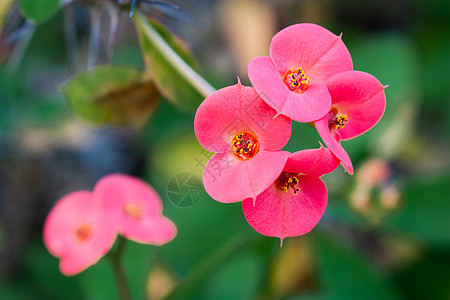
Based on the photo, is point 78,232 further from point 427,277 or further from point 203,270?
point 427,277

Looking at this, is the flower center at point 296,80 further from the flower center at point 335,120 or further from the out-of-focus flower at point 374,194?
the out-of-focus flower at point 374,194

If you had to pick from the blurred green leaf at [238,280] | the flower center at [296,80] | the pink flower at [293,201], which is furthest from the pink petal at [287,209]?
the blurred green leaf at [238,280]

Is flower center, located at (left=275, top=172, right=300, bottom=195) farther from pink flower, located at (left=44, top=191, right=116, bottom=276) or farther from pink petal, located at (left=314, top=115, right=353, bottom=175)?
pink flower, located at (left=44, top=191, right=116, bottom=276)

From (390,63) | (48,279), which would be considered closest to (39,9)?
(48,279)

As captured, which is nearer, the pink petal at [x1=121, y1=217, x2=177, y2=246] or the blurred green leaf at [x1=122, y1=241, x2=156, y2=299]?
the pink petal at [x1=121, y1=217, x2=177, y2=246]

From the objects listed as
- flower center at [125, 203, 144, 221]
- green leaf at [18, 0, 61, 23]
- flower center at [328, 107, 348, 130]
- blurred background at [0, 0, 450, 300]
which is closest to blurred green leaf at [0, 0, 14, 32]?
blurred background at [0, 0, 450, 300]

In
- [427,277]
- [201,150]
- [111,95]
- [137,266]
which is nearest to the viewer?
[111,95]

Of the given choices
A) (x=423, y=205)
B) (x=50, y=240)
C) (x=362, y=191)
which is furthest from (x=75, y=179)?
(x=423, y=205)
